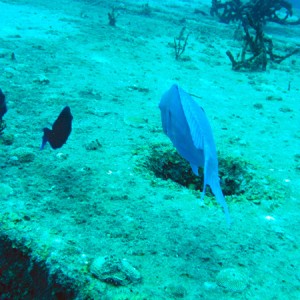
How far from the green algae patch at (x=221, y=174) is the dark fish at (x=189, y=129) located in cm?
141

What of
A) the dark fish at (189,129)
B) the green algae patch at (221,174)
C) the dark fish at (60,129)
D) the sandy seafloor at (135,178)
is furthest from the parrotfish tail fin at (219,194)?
the dark fish at (60,129)

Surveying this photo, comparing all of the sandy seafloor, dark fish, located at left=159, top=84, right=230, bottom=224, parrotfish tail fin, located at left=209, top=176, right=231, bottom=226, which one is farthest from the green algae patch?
parrotfish tail fin, located at left=209, top=176, right=231, bottom=226

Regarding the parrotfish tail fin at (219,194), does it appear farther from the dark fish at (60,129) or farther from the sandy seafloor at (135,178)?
the dark fish at (60,129)

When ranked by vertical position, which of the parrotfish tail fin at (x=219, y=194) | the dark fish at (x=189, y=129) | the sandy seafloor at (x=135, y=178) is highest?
the dark fish at (x=189, y=129)

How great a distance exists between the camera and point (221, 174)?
3.37 m

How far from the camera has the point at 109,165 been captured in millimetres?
3166

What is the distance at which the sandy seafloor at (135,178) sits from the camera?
81.4 inches

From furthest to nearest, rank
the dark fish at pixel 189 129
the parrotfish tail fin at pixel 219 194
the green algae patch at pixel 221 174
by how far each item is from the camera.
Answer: the green algae patch at pixel 221 174 < the dark fish at pixel 189 129 < the parrotfish tail fin at pixel 219 194

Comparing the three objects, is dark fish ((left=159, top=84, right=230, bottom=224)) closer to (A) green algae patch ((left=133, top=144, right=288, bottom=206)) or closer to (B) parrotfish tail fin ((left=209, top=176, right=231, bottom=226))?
(B) parrotfish tail fin ((left=209, top=176, right=231, bottom=226))

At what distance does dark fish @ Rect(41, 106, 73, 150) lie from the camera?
9.35 feet

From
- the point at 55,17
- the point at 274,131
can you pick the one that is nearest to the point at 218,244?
the point at 274,131

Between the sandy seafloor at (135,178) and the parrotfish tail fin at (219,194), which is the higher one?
the parrotfish tail fin at (219,194)

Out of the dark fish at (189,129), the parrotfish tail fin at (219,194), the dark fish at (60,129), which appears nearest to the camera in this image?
the parrotfish tail fin at (219,194)

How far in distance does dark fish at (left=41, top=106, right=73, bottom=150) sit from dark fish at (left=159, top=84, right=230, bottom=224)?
144cm
